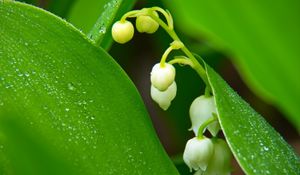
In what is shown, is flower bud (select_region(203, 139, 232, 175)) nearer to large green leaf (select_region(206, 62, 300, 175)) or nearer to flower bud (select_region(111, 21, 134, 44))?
large green leaf (select_region(206, 62, 300, 175))

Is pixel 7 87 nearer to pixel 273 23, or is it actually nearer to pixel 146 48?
pixel 273 23

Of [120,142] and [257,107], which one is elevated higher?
[120,142]

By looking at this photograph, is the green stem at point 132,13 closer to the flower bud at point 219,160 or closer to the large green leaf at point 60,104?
the large green leaf at point 60,104

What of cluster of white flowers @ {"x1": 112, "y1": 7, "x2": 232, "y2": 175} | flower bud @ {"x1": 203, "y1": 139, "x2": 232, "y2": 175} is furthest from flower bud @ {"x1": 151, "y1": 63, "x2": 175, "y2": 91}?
flower bud @ {"x1": 203, "y1": 139, "x2": 232, "y2": 175}

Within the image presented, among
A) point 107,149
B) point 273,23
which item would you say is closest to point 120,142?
point 107,149

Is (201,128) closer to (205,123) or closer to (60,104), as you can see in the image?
(205,123)

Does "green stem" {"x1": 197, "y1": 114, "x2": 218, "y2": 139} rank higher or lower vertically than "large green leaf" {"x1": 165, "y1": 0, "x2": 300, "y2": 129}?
lower

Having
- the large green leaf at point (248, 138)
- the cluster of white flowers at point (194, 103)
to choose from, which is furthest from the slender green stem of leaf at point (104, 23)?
the large green leaf at point (248, 138)
